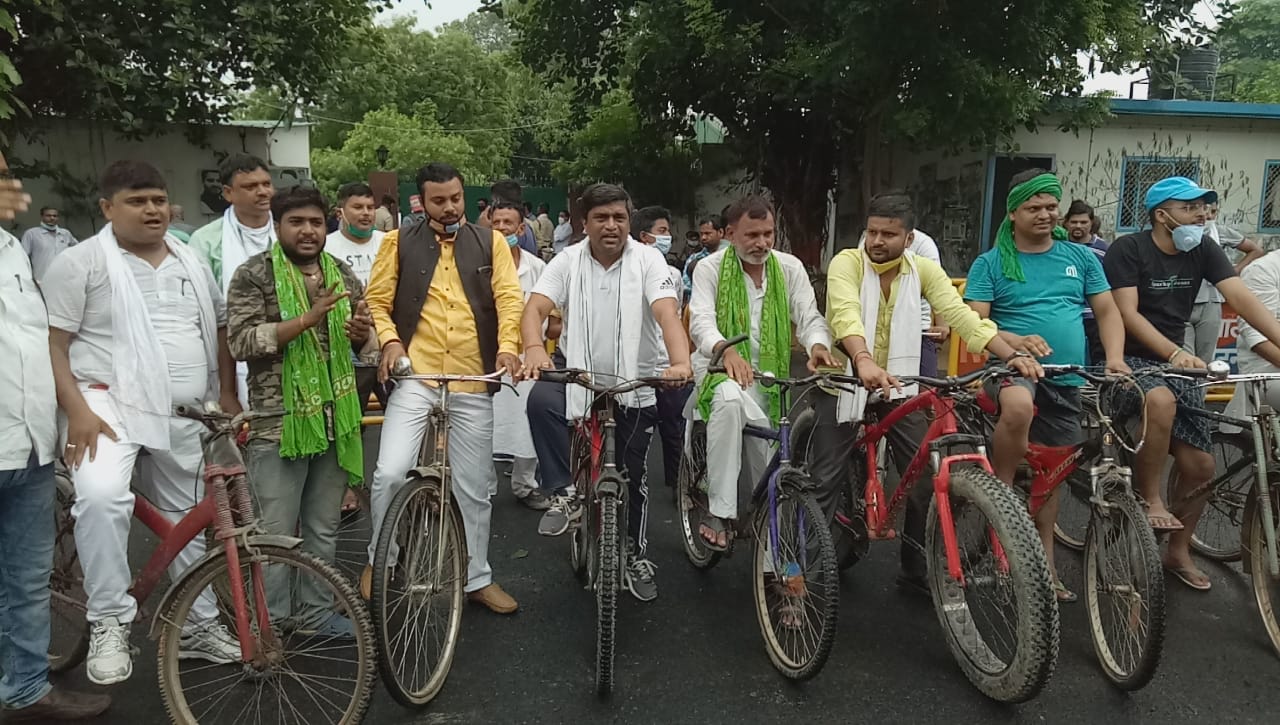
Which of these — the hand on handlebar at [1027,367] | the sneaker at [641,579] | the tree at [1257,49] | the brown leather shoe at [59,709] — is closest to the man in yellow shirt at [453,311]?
the sneaker at [641,579]

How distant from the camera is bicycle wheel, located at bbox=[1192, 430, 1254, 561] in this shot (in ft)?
13.1

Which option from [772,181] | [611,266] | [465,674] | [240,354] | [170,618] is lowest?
[465,674]

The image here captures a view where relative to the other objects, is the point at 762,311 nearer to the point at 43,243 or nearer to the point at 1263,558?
the point at 1263,558

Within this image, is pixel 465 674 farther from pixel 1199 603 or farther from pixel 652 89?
pixel 652 89

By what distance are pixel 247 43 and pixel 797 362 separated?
8.83 metres

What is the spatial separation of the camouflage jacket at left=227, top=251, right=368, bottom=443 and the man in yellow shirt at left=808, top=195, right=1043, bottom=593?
2334 mm

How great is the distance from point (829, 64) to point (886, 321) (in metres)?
7.24

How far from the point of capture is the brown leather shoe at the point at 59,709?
3113mm

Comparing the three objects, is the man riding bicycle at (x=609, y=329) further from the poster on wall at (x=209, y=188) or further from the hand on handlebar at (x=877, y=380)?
the poster on wall at (x=209, y=188)

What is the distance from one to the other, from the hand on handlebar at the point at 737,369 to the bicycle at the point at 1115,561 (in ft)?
4.02

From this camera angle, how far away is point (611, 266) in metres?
3.99

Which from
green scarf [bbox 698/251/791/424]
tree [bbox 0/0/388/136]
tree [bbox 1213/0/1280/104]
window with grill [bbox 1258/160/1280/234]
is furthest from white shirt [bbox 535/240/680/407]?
tree [bbox 1213/0/1280/104]

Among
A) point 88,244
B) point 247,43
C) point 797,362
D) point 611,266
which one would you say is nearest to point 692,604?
point 611,266

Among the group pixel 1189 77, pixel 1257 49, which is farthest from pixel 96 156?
pixel 1257 49
